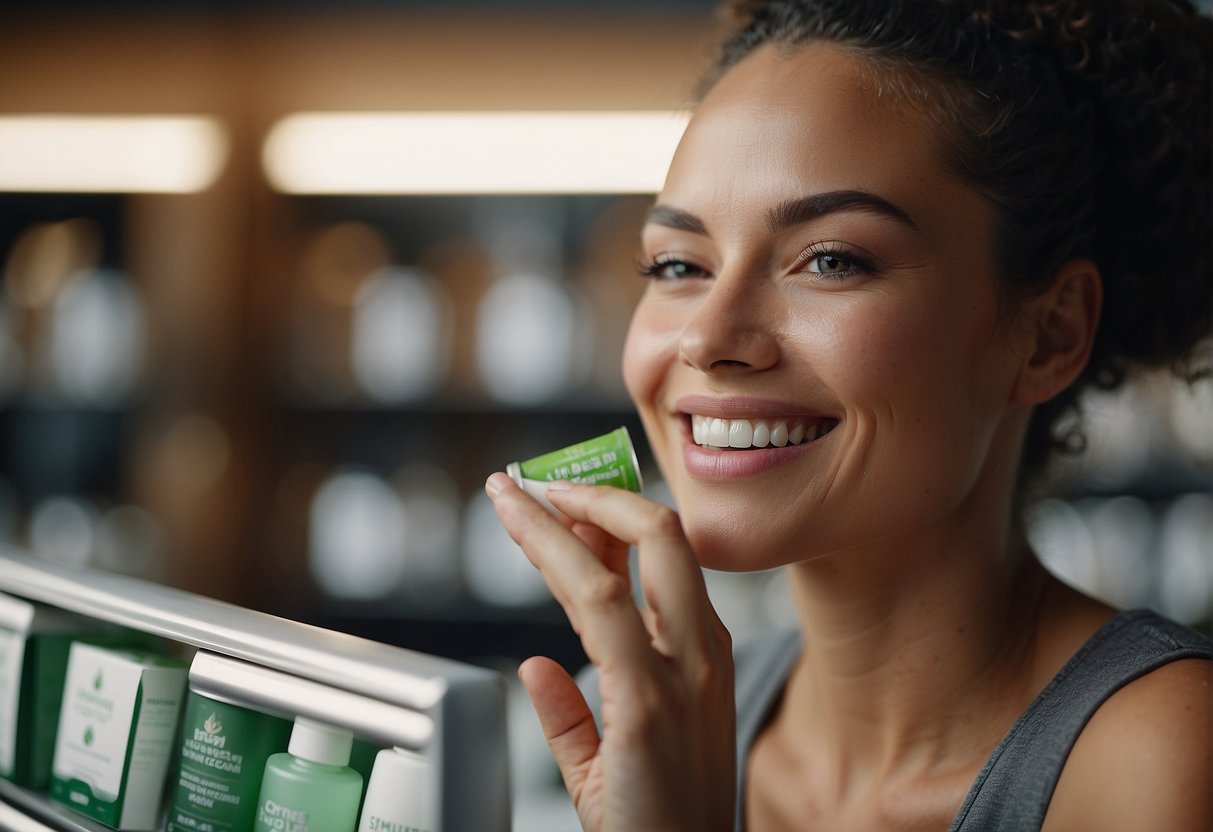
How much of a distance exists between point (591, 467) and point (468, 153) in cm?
195

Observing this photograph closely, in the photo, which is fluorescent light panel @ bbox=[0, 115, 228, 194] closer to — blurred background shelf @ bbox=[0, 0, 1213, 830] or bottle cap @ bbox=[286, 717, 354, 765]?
blurred background shelf @ bbox=[0, 0, 1213, 830]

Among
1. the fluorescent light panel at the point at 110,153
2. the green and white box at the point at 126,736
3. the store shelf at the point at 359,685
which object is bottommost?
the green and white box at the point at 126,736

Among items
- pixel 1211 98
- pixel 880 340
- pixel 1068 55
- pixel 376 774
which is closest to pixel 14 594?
pixel 376 774

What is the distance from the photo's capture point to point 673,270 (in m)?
0.88

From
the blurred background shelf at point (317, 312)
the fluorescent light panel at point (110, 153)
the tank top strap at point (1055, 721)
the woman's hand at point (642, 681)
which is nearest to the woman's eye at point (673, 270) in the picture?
the woman's hand at point (642, 681)

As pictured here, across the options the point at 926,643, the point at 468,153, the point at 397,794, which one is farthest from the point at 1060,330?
the point at 468,153

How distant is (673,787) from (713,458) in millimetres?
256

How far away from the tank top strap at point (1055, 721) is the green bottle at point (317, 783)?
Answer: 44 centimetres

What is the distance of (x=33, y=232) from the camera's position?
9.13 ft

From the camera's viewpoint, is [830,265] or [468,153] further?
[468,153]

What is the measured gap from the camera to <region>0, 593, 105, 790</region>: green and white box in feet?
2.31

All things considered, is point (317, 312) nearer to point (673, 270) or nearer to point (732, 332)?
point (673, 270)

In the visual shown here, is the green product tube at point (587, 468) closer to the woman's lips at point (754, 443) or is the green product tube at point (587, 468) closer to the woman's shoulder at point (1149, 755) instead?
the woman's lips at point (754, 443)

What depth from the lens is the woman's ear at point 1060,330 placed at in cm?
86
